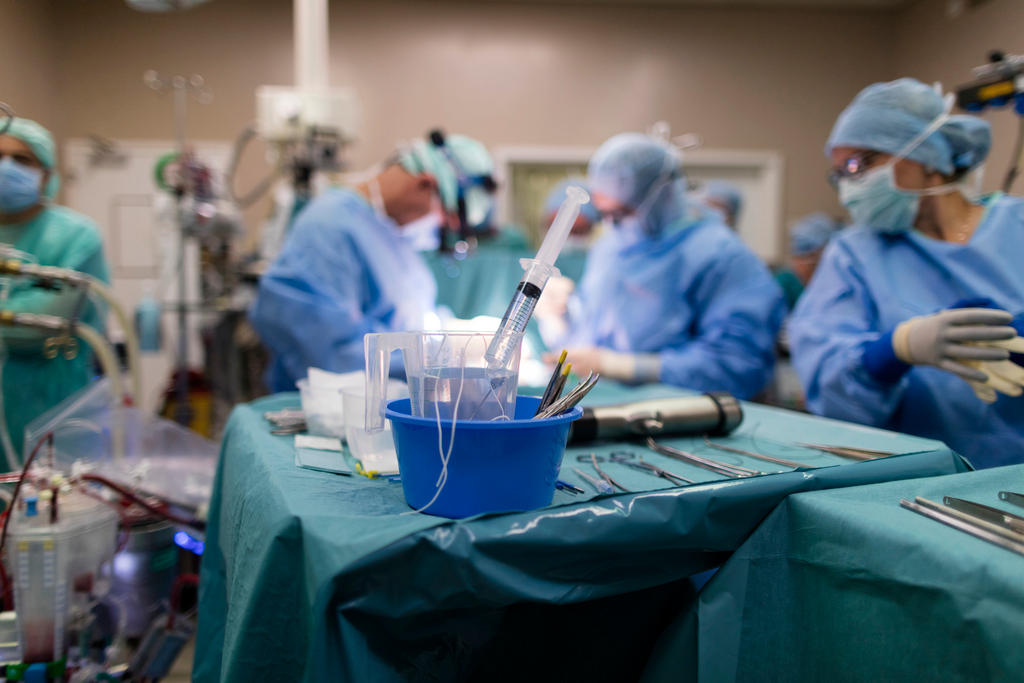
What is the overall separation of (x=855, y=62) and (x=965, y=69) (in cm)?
49

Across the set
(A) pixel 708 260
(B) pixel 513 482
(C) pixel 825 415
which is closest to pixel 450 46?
(A) pixel 708 260

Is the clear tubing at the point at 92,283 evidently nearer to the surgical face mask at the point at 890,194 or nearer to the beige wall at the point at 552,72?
the beige wall at the point at 552,72

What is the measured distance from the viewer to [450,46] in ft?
15.6

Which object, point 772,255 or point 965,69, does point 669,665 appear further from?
point 772,255

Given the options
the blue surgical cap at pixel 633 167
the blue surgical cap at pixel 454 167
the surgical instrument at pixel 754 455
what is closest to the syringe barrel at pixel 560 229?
the surgical instrument at pixel 754 455

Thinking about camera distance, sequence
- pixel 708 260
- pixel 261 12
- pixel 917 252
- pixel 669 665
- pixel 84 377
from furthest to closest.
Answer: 1. pixel 261 12
2. pixel 708 260
3. pixel 84 377
4. pixel 917 252
5. pixel 669 665

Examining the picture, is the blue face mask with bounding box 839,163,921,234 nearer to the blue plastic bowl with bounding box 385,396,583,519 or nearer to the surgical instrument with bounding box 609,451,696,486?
the surgical instrument with bounding box 609,451,696,486

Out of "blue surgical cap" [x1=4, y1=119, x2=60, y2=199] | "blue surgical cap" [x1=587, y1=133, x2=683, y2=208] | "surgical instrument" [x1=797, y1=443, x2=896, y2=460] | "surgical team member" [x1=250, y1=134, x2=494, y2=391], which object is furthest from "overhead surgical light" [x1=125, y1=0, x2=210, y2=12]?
"surgical instrument" [x1=797, y1=443, x2=896, y2=460]

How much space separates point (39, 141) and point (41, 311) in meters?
0.42

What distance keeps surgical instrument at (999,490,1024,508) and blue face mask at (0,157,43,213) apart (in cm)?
195

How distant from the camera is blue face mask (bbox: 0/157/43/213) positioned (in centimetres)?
150

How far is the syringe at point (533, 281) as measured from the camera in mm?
870

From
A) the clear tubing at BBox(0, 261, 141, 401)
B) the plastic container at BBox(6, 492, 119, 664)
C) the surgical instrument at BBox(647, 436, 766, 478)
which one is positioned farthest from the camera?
the clear tubing at BBox(0, 261, 141, 401)

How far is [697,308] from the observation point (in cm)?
225
